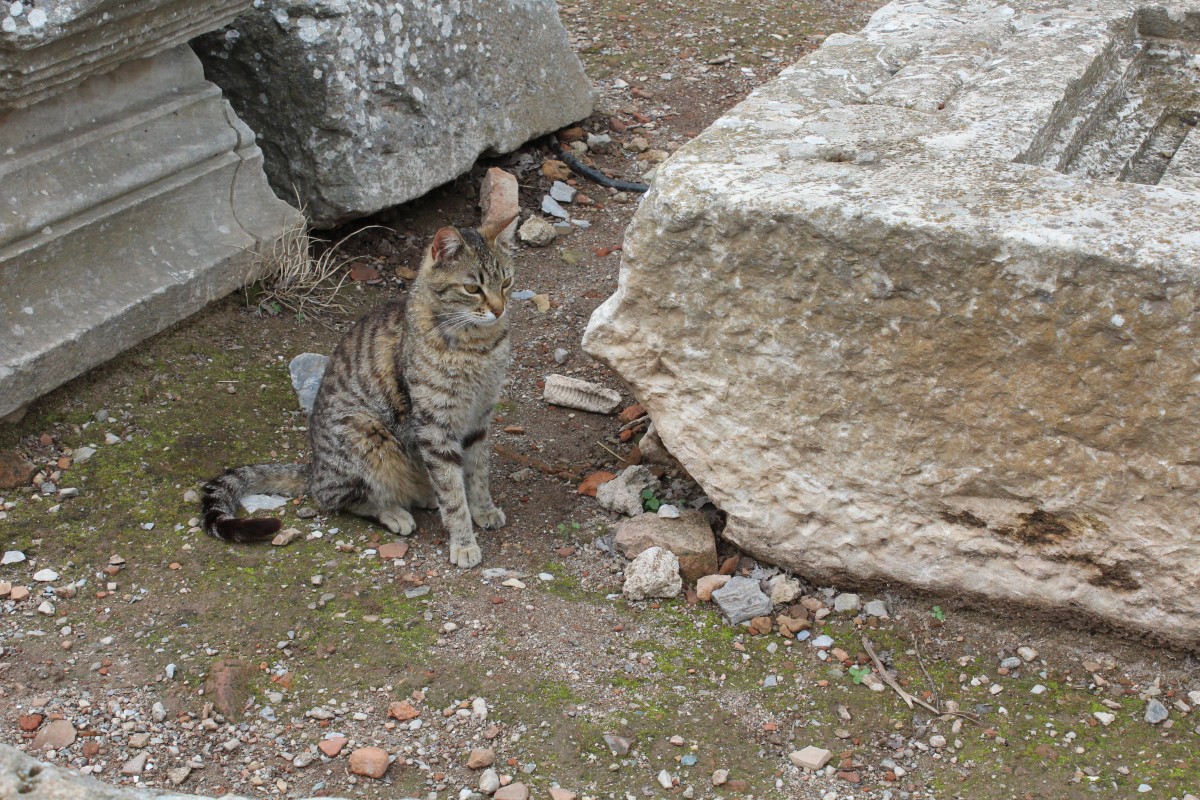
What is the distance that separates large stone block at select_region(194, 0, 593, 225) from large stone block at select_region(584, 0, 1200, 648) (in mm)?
1931

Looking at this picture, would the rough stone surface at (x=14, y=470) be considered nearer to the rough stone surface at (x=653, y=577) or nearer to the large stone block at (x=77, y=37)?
the large stone block at (x=77, y=37)

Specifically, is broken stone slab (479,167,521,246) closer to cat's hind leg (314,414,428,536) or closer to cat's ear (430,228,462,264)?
cat's ear (430,228,462,264)

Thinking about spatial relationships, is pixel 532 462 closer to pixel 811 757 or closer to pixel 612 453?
pixel 612 453

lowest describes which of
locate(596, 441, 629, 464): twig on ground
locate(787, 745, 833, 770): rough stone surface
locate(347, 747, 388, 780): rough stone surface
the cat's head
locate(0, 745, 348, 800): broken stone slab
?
locate(787, 745, 833, 770): rough stone surface

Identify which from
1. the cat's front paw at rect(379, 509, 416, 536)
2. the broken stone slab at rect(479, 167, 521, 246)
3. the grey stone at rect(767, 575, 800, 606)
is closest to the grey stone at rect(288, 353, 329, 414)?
the cat's front paw at rect(379, 509, 416, 536)

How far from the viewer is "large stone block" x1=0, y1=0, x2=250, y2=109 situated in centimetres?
362

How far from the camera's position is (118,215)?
170 inches

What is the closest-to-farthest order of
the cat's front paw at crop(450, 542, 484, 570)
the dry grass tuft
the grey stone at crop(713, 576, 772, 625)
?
the grey stone at crop(713, 576, 772, 625) → the cat's front paw at crop(450, 542, 484, 570) → the dry grass tuft

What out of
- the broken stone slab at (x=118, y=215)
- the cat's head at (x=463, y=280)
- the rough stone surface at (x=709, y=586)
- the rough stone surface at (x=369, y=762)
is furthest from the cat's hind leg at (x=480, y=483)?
the broken stone slab at (x=118, y=215)

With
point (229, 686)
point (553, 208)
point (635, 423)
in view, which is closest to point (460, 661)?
point (229, 686)

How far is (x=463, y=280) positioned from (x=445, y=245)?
13cm

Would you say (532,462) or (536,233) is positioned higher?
(536,233)

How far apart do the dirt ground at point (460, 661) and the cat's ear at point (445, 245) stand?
0.89 m

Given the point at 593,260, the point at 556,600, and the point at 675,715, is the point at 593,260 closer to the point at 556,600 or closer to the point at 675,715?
the point at 556,600
